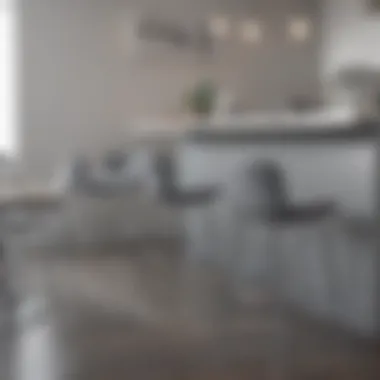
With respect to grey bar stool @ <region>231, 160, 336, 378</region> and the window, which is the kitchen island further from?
the window

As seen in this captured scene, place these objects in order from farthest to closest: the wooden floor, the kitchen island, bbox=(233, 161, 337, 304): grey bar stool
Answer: bbox=(233, 161, 337, 304): grey bar stool → the kitchen island → the wooden floor

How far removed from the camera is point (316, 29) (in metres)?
4.26

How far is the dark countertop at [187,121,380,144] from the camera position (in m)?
4.12

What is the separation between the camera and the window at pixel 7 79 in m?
4.07

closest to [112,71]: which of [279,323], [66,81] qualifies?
[66,81]

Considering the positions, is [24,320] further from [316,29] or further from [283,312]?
[316,29]

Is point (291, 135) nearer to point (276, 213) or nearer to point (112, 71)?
point (276, 213)

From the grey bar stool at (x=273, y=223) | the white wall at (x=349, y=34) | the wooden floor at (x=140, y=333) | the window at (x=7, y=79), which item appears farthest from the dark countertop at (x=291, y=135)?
the window at (x=7, y=79)

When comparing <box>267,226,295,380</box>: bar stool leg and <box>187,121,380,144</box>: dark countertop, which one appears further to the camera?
<box>187,121,380,144</box>: dark countertop

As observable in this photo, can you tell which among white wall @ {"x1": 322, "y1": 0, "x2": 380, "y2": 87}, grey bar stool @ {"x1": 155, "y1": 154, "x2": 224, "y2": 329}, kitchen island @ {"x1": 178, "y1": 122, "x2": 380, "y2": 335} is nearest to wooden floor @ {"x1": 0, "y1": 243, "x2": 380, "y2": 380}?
grey bar stool @ {"x1": 155, "y1": 154, "x2": 224, "y2": 329}

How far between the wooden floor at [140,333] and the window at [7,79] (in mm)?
570

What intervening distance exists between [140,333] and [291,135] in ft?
3.35

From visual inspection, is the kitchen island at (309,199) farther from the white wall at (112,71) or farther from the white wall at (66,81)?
the white wall at (66,81)

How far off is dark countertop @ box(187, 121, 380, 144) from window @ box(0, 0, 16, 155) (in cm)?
74
